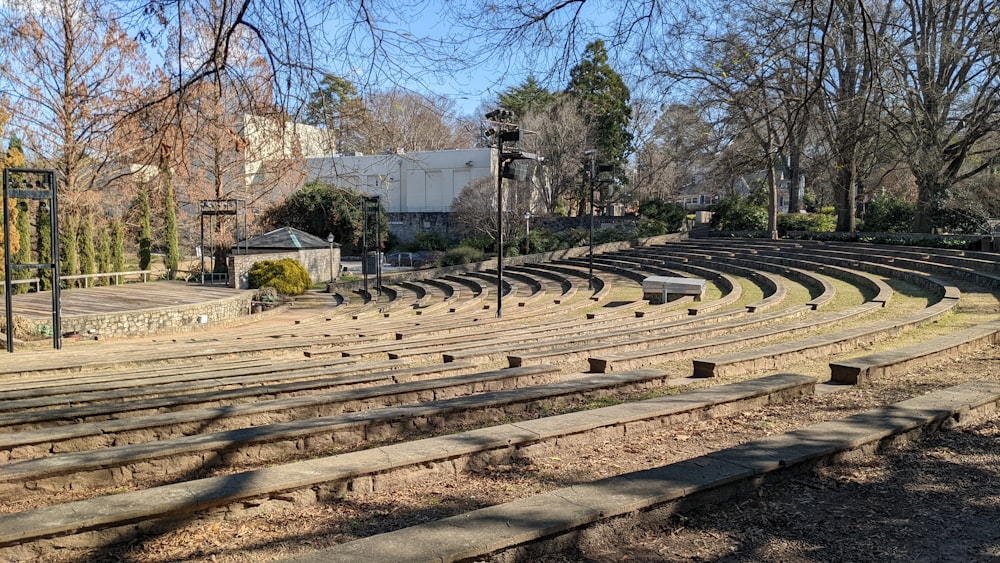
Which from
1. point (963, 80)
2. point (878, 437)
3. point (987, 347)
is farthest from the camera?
point (963, 80)

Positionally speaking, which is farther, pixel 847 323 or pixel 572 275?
pixel 572 275

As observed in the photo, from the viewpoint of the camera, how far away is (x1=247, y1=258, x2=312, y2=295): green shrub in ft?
81.8

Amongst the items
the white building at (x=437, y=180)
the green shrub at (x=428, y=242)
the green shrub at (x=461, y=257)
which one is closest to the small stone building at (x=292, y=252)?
the green shrub at (x=461, y=257)

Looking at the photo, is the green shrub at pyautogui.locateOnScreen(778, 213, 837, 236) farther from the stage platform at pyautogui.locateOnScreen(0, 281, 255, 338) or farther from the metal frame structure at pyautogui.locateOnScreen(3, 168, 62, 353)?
the metal frame structure at pyautogui.locateOnScreen(3, 168, 62, 353)

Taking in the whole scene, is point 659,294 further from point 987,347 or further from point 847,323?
point 987,347

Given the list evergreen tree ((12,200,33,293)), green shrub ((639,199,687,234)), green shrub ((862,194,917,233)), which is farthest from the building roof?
green shrub ((862,194,917,233))

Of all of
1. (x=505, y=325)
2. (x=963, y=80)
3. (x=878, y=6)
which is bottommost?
(x=505, y=325)

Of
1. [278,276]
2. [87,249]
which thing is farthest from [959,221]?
[87,249]

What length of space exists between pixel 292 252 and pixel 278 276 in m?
3.51

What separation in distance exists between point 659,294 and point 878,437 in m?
13.3

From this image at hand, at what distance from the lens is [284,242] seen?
29.0m

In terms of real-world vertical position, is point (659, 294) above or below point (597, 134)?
below

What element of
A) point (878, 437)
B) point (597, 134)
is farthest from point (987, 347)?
point (597, 134)

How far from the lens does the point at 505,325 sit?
510 inches
